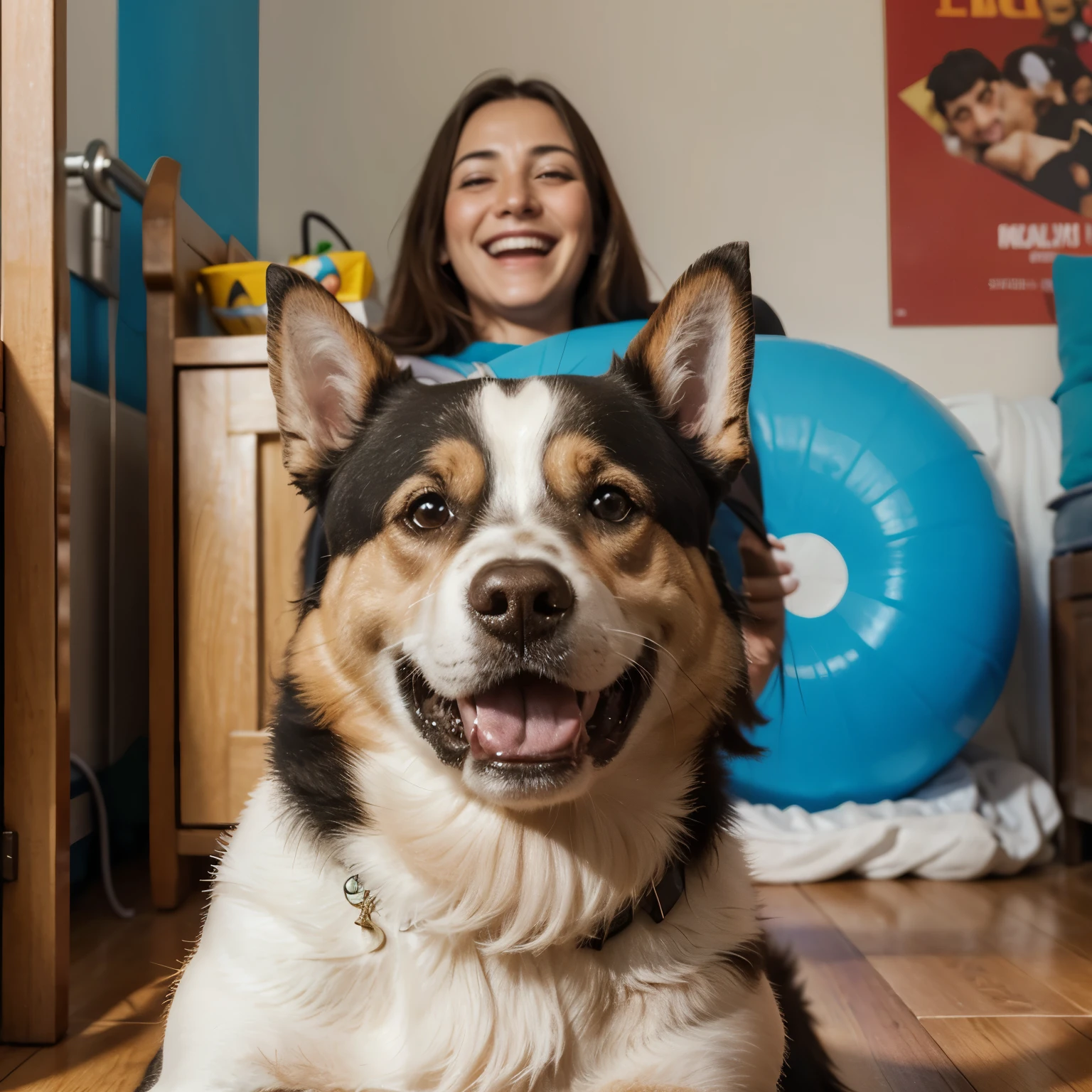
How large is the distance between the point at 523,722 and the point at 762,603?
110 centimetres

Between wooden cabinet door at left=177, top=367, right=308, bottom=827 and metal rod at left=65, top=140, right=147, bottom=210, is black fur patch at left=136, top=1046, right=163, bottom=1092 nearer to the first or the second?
wooden cabinet door at left=177, top=367, right=308, bottom=827

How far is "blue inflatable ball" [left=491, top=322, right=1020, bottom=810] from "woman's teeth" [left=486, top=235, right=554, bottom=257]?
610 mm

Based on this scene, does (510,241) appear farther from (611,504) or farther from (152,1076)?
(152,1076)

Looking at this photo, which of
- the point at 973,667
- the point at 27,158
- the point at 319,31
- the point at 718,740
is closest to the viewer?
the point at 718,740

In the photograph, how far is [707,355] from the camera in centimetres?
123

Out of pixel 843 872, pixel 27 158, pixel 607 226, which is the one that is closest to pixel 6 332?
pixel 27 158

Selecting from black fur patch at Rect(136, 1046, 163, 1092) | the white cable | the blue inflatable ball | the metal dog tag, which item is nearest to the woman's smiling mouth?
the blue inflatable ball

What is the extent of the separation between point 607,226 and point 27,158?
5.15 ft

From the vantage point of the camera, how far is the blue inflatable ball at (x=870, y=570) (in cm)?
236

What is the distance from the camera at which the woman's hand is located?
77.4 inches

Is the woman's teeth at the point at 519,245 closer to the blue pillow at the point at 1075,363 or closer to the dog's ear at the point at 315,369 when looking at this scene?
the dog's ear at the point at 315,369

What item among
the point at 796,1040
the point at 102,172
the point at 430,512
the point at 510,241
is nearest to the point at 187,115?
Answer: the point at 102,172

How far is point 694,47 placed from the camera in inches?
139

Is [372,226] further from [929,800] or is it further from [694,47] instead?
[929,800]
